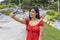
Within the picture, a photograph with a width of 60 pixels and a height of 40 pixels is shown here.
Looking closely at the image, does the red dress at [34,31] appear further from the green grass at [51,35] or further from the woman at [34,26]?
the green grass at [51,35]

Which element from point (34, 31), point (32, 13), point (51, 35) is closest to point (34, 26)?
point (34, 31)

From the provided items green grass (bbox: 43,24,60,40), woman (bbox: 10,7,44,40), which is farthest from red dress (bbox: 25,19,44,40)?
green grass (bbox: 43,24,60,40)

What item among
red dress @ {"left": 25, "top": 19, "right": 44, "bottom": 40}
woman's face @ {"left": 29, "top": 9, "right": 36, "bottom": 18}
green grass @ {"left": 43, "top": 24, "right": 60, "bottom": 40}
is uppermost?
woman's face @ {"left": 29, "top": 9, "right": 36, "bottom": 18}

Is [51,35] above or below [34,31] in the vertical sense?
below

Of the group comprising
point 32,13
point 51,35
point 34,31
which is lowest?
point 51,35

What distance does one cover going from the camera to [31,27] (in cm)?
554

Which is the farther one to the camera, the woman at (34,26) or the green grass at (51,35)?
the green grass at (51,35)

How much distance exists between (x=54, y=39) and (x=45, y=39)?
A: 1.56ft

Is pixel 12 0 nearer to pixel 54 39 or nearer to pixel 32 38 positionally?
pixel 54 39

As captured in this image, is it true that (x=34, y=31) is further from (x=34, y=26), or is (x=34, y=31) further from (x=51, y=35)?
(x=51, y=35)

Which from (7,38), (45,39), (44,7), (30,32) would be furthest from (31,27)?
(44,7)

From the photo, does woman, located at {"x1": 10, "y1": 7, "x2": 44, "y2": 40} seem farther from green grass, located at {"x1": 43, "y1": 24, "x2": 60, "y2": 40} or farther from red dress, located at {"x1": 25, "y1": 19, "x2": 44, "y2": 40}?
green grass, located at {"x1": 43, "y1": 24, "x2": 60, "y2": 40}

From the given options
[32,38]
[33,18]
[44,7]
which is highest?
[33,18]

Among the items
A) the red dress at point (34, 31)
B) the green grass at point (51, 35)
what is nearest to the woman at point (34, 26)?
the red dress at point (34, 31)
